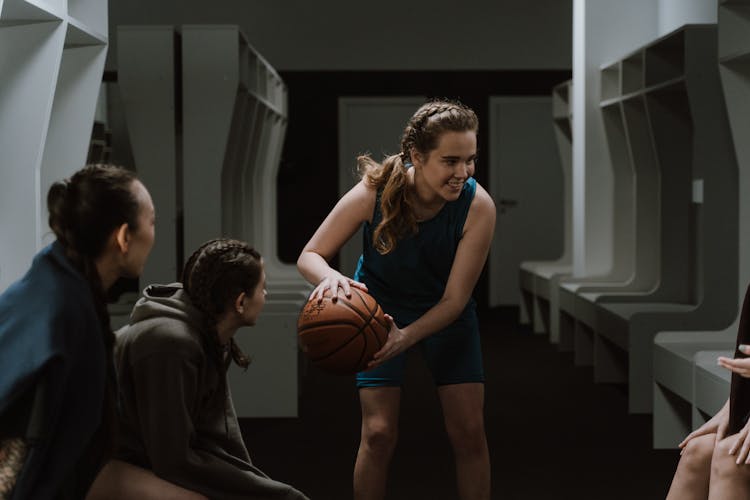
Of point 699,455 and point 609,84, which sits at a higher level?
point 609,84

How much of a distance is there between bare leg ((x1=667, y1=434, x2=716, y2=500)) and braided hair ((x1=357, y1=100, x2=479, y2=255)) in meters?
0.87

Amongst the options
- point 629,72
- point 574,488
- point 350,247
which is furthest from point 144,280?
point 350,247

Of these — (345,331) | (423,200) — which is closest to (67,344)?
(345,331)

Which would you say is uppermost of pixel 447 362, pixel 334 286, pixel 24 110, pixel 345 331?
pixel 24 110

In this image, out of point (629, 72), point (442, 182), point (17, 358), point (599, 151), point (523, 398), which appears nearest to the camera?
point (17, 358)

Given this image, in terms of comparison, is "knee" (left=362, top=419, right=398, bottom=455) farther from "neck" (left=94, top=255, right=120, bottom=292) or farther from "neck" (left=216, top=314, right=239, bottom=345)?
"neck" (left=94, top=255, right=120, bottom=292)

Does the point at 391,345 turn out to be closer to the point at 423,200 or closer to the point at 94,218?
the point at 423,200

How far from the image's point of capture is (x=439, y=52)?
33.4ft

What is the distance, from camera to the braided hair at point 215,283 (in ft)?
7.68

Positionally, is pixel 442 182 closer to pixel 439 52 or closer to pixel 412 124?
pixel 412 124

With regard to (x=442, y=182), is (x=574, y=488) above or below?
below

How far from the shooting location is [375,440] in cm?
283

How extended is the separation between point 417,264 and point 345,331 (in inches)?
13.2

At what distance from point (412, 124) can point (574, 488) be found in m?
1.67
